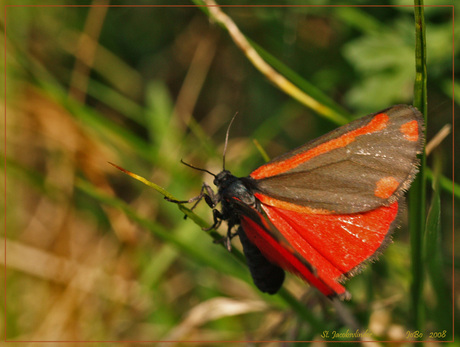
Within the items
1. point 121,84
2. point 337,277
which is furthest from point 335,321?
point 121,84

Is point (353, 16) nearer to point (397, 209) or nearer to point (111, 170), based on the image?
point (397, 209)

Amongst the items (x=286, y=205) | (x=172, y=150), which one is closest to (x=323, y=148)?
(x=286, y=205)

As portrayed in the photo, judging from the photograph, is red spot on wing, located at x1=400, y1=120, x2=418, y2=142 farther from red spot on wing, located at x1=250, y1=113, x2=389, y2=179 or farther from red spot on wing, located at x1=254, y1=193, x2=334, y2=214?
red spot on wing, located at x1=254, y1=193, x2=334, y2=214

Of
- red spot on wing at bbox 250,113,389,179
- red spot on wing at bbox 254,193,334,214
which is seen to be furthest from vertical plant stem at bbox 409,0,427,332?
red spot on wing at bbox 254,193,334,214

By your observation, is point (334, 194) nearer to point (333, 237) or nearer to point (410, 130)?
point (333, 237)

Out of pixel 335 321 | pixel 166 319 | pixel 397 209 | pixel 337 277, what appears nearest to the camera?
pixel 337 277

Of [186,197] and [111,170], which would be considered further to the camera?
[111,170]
